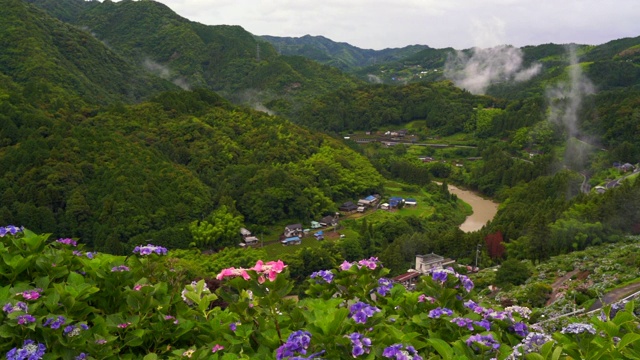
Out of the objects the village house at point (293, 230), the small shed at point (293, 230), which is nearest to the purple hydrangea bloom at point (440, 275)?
the village house at point (293, 230)

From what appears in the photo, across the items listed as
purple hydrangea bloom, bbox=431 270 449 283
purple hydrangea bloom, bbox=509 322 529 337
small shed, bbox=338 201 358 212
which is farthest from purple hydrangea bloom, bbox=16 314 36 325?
small shed, bbox=338 201 358 212

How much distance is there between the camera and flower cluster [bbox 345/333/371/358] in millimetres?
2012

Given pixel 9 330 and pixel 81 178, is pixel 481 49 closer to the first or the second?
pixel 81 178

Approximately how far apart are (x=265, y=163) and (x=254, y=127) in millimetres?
5679

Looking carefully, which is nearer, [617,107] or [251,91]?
[617,107]

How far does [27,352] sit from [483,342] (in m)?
1.93

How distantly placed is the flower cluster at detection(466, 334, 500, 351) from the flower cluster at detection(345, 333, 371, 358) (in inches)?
18.7

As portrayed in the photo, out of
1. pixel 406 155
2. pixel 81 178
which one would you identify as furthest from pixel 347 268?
pixel 406 155

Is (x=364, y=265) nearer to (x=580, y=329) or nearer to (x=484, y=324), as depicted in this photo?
(x=484, y=324)

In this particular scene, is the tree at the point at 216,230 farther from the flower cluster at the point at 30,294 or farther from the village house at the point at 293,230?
the flower cluster at the point at 30,294

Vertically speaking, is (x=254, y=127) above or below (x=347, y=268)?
below

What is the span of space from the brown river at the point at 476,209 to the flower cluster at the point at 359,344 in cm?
2878

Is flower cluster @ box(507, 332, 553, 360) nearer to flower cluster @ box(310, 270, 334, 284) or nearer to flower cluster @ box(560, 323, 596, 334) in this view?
flower cluster @ box(560, 323, 596, 334)

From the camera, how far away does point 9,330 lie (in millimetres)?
2240
